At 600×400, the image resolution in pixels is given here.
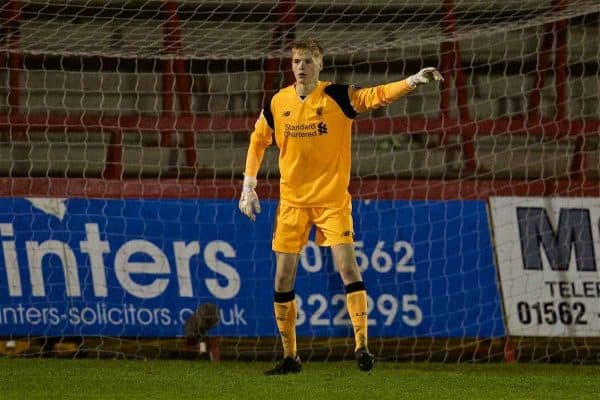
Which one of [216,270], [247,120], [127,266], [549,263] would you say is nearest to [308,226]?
[216,270]

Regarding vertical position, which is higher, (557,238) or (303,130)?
(303,130)


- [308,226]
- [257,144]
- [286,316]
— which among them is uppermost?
[257,144]

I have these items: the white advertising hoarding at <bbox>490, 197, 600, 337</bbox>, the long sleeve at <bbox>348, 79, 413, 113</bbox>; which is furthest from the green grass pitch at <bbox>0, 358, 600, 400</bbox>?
the long sleeve at <bbox>348, 79, 413, 113</bbox>

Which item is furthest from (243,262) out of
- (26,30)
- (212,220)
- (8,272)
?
(26,30)

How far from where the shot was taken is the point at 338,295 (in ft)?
30.0

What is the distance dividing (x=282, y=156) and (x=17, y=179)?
2769 millimetres

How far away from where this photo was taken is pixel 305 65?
23.0ft

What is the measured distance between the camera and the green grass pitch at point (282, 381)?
634 cm

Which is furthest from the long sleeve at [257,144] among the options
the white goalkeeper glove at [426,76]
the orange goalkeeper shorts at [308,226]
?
the white goalkeeper glove at [426,76]

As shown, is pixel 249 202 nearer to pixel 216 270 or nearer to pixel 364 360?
pixel 364 360

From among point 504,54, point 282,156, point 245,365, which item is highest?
point 504,54

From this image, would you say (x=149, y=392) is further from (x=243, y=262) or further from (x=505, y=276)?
(x=505, y=276)

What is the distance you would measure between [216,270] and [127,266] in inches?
26.1

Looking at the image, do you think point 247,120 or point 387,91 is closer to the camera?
point 387,91
